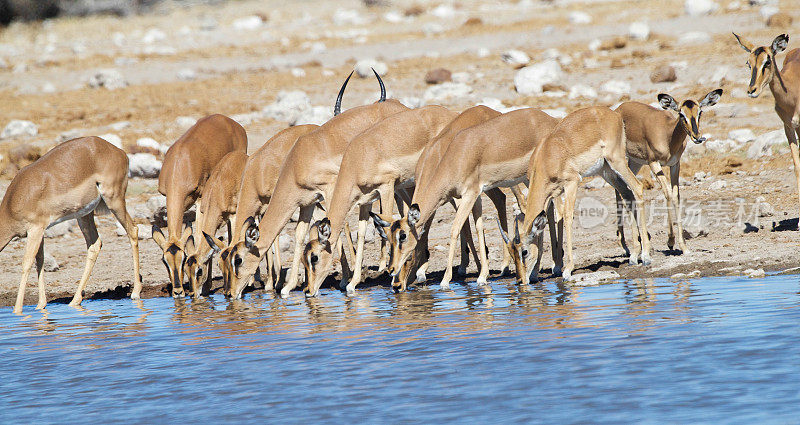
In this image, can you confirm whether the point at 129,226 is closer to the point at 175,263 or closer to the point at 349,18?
the point at 175,263

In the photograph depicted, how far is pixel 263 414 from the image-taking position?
6.96m

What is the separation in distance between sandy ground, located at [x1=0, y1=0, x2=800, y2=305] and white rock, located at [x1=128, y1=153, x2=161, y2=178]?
0.77 feet

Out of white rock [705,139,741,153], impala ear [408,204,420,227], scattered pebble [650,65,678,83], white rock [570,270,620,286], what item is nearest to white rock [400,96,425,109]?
scattered pebble [650,65,678,83]

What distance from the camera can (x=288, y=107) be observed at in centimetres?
2302

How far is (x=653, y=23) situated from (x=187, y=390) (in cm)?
2527

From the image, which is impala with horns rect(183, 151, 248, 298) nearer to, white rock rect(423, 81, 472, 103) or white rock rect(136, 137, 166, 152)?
white rock rect(136, 137, 166, 152)

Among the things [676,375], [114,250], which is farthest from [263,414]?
[114,250]

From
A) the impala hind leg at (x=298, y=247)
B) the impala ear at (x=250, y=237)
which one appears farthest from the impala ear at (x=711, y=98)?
the impala ear at (x=250, y=237)

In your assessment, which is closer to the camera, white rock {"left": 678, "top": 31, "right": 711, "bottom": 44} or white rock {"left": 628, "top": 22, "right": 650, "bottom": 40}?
white rock {"left": 678, "top": 31, "right": 711, "bottom": 44}

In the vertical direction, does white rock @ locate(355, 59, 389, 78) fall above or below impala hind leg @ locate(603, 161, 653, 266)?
above

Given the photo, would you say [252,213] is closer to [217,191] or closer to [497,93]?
[217,191]

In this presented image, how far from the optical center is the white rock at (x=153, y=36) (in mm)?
42706

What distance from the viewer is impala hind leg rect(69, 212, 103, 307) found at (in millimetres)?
13531

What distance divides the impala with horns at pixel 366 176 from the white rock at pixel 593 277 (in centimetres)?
249
